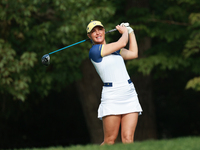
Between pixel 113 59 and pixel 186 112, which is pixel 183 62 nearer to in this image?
pixel 113 59

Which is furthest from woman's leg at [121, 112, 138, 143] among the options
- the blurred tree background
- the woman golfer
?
the blurred tree background

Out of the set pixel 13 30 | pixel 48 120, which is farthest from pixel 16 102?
pixel 13 30

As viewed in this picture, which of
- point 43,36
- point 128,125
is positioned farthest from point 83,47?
point 128,125

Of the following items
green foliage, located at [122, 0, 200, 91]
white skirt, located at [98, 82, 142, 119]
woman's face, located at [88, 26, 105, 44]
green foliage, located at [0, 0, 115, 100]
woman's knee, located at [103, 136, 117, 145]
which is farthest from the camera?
green foliage, located at [122, 0, 200, 91]

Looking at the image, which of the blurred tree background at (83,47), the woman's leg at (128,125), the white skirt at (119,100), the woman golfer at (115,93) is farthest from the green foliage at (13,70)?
the woman's leg at (128,125)

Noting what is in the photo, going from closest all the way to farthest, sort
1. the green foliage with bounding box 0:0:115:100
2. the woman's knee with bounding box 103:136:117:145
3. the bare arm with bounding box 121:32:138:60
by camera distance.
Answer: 1. the woman's knee with bounding box 103:136:117:145
2. the bare arm with bounding box 121:32:138:60
3. the green foliage with bounding box 0:0:115:100

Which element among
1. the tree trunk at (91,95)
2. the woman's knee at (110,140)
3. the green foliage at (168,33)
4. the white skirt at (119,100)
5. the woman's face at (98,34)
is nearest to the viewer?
the white skirt at (119,100)

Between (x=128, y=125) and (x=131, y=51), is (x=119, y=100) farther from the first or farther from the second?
(x=131, y=51)

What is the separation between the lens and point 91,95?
1241 cm

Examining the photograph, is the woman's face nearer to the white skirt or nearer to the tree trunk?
the white skirt

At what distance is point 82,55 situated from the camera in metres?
10.2

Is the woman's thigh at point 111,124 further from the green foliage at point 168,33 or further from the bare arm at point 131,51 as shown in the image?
the green foliage at point 168,33

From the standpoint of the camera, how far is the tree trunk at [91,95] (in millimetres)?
12180

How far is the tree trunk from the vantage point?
1218 cm
